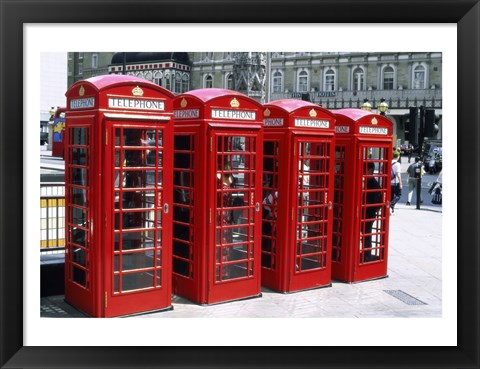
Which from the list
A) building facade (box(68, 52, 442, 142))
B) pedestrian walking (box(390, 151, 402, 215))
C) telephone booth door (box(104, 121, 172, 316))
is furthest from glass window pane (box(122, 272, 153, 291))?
pedestrian walking (box(390, 151, 402, 215))

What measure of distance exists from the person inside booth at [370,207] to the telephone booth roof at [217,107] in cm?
205

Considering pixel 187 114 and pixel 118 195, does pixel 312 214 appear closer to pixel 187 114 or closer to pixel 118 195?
pixel 187 114

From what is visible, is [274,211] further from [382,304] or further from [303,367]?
[303,367]

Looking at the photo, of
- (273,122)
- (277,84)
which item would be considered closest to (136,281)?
(273,122)

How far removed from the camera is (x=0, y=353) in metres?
4.59

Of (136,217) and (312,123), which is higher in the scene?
(312,123)

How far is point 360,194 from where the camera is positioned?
7.20 m

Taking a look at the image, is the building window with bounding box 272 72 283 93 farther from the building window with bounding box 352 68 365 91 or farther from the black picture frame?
the black picture frame

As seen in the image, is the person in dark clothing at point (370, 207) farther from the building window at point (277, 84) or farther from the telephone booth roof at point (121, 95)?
the building window at point (277, 84)

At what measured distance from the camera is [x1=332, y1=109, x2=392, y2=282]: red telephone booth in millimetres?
7191

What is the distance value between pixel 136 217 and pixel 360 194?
9.76 feet

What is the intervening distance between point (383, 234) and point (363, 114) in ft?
5.50

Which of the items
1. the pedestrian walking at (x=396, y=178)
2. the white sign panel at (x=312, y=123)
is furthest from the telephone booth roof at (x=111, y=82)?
the pedestrian walking at (x=396, y=178)

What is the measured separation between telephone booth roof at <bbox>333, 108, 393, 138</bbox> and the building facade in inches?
32.4
